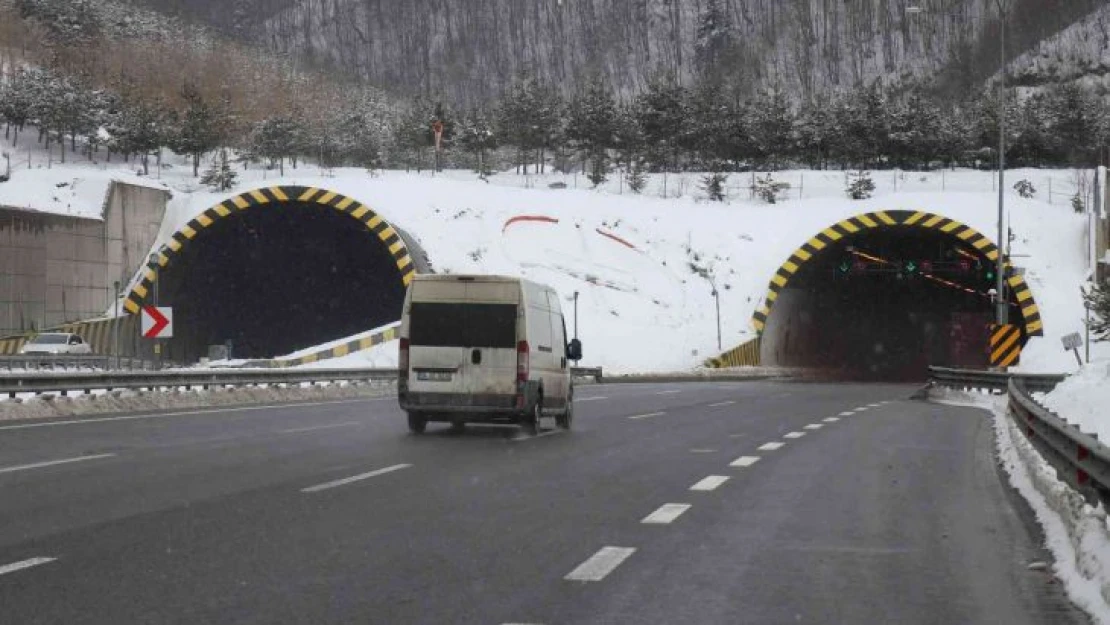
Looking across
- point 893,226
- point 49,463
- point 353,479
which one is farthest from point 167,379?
point 893,226

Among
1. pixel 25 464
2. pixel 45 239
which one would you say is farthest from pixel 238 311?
pixel 25 464

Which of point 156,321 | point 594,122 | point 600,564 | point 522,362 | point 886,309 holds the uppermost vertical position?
point 594,122

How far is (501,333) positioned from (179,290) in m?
38.0

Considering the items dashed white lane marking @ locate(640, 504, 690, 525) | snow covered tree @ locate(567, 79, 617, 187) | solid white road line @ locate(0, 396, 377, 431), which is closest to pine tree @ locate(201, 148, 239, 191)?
snow covered tree @ locate(567, 79, 617, 187)

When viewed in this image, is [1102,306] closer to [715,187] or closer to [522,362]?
[522,362]

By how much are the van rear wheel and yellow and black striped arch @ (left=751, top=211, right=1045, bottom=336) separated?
130 feet

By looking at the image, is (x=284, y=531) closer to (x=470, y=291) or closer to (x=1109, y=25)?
(x=470, y=291)

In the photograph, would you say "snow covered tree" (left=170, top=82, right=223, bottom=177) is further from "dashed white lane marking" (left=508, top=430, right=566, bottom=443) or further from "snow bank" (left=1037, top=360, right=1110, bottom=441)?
"dashed white lane marking" (left=508, top=430, right=566, bottom=443)

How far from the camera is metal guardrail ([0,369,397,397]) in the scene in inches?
920

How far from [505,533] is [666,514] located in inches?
64.5

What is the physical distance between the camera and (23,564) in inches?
306

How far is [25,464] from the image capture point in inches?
539

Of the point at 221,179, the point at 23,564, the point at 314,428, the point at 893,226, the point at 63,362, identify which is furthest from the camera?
the point at 221,179

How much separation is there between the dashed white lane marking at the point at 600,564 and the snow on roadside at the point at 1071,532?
2452mm
